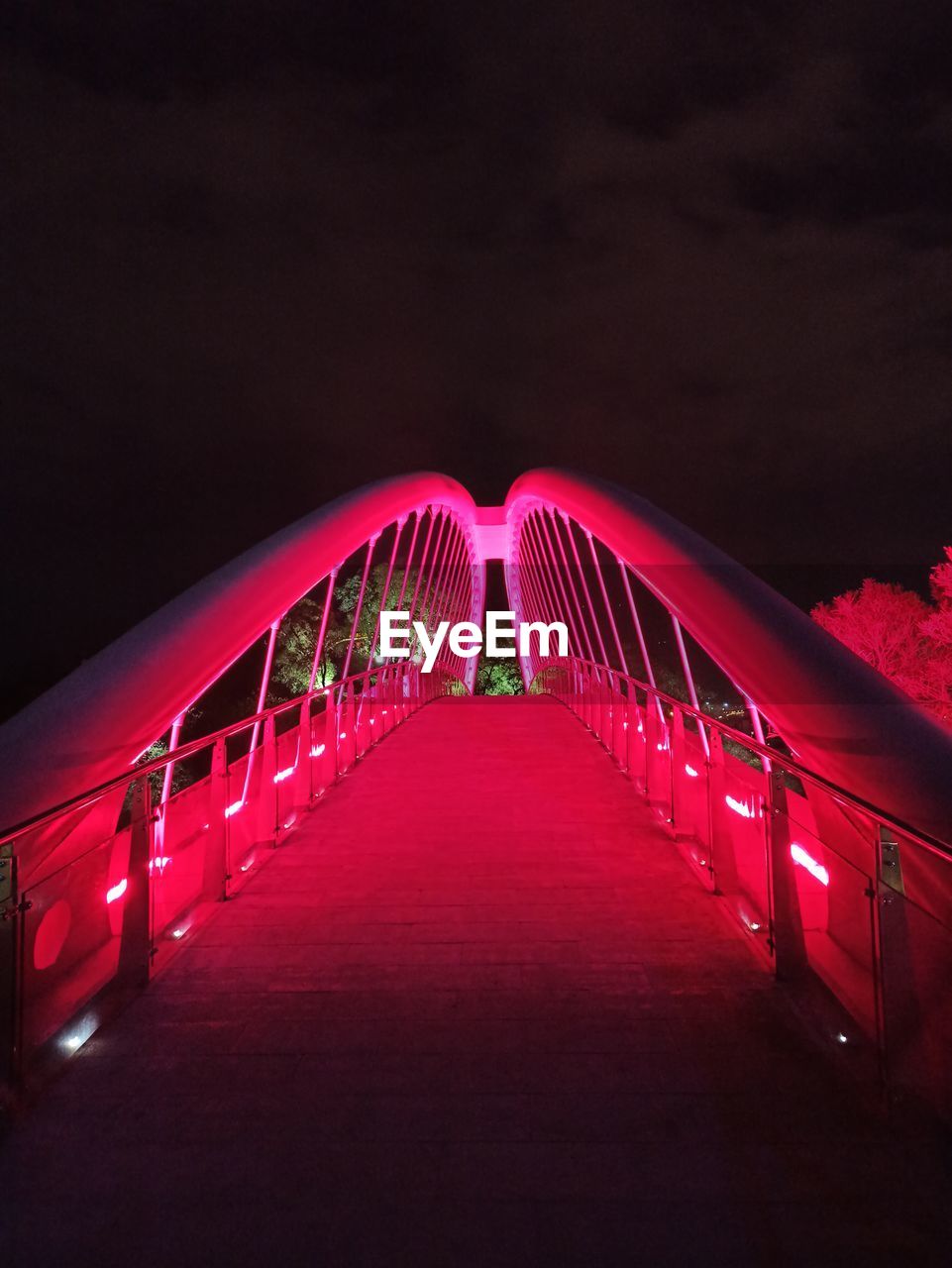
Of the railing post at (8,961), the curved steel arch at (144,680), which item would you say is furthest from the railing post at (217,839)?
the railing post at (8,961)

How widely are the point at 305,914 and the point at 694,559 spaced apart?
3460 millimetres

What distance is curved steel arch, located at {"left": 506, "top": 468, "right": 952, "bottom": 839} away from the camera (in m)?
2.94

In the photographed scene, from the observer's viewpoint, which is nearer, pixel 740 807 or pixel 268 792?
pixel 740 807

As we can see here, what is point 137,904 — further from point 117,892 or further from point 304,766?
point 304,766

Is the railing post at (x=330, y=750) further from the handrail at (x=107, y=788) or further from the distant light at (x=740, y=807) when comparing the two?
A: the distant light at (x=740, y=807)

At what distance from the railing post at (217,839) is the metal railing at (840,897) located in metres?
2.58

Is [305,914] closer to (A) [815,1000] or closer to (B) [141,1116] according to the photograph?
(B) [141,1116]

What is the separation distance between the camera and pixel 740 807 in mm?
3793

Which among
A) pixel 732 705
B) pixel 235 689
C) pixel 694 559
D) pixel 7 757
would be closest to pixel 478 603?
pixel 235 689

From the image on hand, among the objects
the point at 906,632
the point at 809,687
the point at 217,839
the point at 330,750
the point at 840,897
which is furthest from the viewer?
the point at 906,632
